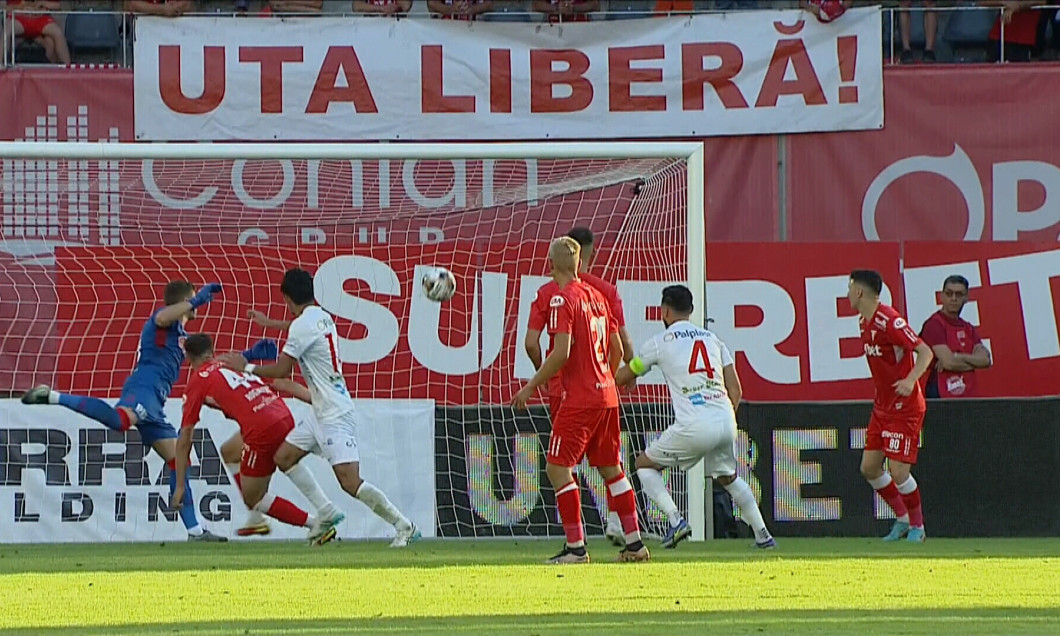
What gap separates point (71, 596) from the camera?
8.16 metres

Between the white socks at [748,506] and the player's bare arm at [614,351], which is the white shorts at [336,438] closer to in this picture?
the player's bare arm at [614,351]

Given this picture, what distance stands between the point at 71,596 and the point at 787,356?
25.4 feet

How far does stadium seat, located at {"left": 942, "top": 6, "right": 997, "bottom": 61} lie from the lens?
16578 mm

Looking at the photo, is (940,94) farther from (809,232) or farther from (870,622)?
(870,622)

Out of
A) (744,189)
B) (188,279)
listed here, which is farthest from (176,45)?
(744,189)

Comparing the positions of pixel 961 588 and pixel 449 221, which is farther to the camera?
pixel 449 221

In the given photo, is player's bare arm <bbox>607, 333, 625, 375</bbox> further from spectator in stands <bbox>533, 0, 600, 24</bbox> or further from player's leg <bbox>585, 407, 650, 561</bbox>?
spectator in stands <bbox>533, 0, 600, 24</bbox>

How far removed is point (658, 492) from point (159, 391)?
11.6ft

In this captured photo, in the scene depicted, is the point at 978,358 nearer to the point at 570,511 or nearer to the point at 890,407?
the point at 890,407

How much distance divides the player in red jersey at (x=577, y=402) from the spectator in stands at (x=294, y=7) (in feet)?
22.8

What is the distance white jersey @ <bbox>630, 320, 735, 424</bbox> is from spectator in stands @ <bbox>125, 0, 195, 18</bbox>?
6.60m

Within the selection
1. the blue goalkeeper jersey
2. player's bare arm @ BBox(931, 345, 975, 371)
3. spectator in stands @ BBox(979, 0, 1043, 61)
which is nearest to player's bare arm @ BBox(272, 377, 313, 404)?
the blue goalkeeper jersey

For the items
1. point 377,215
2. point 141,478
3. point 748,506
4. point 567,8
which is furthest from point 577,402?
point 567,8

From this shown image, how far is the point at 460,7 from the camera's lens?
16.2m
